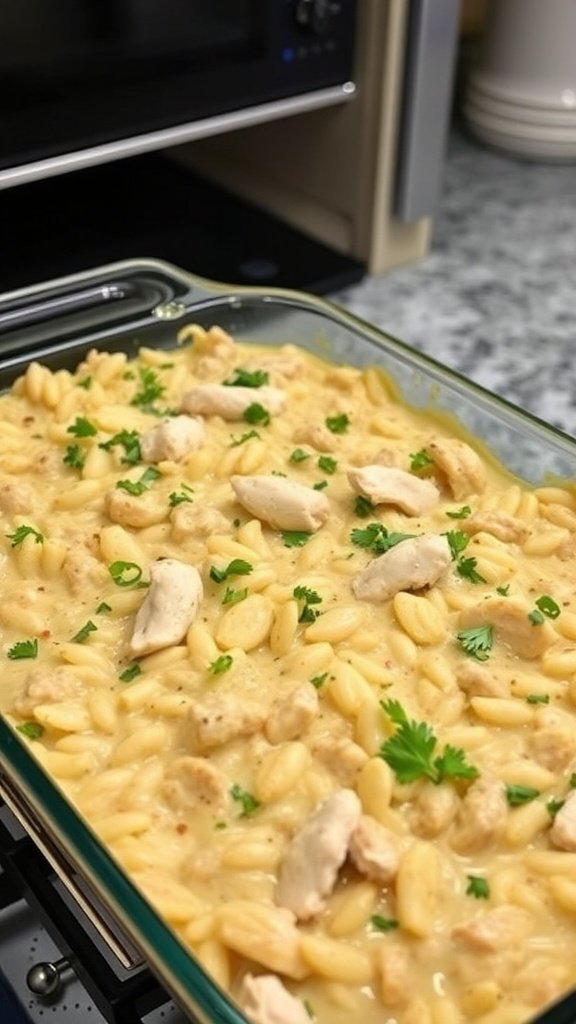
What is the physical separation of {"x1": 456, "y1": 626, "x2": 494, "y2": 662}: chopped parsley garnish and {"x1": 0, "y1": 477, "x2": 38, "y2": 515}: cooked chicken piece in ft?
1.06

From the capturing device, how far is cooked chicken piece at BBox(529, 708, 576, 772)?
0.69m

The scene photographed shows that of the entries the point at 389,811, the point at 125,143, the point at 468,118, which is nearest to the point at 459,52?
the point at 468,118

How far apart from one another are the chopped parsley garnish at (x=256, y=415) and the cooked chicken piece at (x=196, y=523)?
13 cm

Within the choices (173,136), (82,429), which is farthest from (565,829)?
(173,136)

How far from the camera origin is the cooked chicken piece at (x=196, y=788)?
2.18ft

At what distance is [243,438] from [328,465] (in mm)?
73

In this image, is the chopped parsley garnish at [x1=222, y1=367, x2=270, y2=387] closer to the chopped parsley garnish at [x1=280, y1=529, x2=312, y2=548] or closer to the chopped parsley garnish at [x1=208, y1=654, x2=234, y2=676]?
the chopped parsley garnish at [x1=280, y1=529, x2=312, y2=548]

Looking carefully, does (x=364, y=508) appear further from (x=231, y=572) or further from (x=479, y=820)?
(x=479, y=820)

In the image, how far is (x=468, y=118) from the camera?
1808mm

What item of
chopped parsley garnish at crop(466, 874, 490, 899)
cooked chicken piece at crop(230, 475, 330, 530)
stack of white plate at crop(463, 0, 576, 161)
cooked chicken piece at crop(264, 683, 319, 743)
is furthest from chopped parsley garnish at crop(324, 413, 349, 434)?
stack of white plate at crop(463, 0, 576, 161)

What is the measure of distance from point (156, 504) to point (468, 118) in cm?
113

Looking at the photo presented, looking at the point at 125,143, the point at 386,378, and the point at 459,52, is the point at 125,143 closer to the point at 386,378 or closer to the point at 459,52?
the point at 386,378

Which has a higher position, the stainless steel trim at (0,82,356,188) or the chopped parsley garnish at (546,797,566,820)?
the stainless steel trim at (0,82,356,188)

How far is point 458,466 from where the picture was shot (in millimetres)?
911
